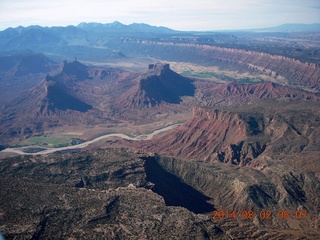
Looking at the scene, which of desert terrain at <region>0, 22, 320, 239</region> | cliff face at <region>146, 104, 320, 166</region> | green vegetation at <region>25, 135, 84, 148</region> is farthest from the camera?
green vegetation at <region>25, 135, 84, 148</region>

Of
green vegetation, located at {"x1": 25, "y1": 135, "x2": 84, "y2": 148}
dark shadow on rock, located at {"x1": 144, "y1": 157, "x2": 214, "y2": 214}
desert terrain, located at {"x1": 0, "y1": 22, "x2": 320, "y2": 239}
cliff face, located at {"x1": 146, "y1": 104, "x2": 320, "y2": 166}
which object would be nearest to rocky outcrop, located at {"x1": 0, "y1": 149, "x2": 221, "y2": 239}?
desert terrain, located at {"x1": 0, "y1": 22, "x2": 320, "y2": 239}

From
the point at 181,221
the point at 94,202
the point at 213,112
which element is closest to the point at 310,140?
the point at 213,112

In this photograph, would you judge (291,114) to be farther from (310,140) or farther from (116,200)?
(116,200)

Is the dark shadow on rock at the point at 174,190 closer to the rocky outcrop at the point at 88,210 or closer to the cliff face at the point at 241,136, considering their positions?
the rocky outcrop at the point at 88,210

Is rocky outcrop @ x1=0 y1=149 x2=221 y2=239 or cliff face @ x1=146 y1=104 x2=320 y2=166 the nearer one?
rocky outcrop @ x1=0 y1=149 x2=221 y2=239

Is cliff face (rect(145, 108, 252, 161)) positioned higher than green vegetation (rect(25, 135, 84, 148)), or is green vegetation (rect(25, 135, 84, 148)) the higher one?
cliff face (rect(145, 108, 252, 161))
